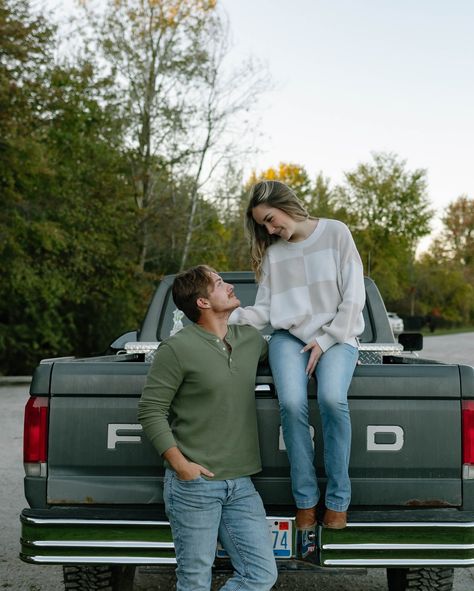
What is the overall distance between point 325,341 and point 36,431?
4.04 feet

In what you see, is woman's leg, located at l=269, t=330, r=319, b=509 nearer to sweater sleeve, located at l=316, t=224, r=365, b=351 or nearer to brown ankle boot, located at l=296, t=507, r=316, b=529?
brown ankle boot, located at l=296, t=507, r=316, b=529

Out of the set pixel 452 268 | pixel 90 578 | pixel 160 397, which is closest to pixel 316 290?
pixel 160 397

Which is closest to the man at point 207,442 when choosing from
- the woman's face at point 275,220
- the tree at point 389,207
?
the woman's face at point 275,220

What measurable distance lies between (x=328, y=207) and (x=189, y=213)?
102 feet

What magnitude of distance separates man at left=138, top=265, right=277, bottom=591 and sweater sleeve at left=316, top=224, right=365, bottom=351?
1.42ft

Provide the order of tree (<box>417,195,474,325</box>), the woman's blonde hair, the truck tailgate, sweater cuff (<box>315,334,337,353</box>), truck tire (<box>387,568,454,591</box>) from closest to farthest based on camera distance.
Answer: the truck tailgate < sweater cuff (<box>315,334,337,353</box>) < the woman's blonde hair < truck tire (<box>387,568,454,591</box>) < tree (<box>417,195,474,325</box>)

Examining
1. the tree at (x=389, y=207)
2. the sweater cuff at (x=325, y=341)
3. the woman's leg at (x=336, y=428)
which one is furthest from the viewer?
the tree at (x=389, y=207)

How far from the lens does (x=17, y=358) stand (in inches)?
920

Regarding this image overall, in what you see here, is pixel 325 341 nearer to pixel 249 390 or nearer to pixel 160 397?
pixel 249 390

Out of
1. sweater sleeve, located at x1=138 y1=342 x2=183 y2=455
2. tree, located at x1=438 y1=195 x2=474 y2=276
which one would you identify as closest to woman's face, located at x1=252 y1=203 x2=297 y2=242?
sweater sleeve, located at x1=138 y1=342 x2=183 y2=455

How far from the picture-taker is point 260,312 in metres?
3.55

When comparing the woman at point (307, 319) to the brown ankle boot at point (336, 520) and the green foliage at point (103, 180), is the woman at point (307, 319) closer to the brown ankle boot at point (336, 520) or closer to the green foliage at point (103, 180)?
the brown ankle boot at point (336, 520)

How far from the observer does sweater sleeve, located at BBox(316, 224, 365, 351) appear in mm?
3279

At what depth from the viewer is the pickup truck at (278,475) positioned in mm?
3080
